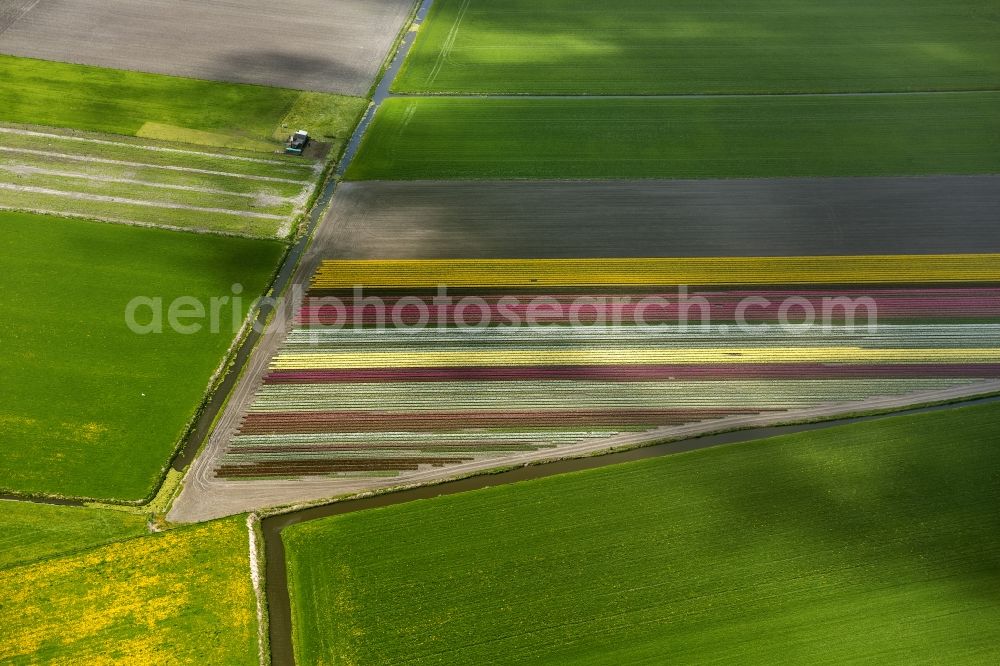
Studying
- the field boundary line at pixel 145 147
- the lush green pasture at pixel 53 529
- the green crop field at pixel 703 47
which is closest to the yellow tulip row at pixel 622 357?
the lush green pasture at pixel 53 529

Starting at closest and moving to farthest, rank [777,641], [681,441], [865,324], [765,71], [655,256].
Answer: [777,641] → [681,441] → [865,324] → [655,256] → [765,71]

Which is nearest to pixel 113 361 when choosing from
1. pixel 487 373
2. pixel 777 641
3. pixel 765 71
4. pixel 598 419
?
pixel 487 373

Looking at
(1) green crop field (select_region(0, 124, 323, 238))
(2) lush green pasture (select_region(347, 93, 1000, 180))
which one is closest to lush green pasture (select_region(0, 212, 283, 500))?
(1) green crop field (select_region(0, 124, 323, 238))

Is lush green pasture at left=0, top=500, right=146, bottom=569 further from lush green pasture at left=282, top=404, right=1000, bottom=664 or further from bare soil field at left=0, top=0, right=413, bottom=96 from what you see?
bare soil field at left=0, top=0, right=413, bottom=96

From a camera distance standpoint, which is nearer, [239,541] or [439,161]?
[239,541]

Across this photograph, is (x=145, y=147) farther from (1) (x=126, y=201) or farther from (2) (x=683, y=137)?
(2) (x=683, y=137)

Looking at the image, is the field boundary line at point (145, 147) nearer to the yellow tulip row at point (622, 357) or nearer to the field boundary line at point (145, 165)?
the field boundary line at point (145, 165)

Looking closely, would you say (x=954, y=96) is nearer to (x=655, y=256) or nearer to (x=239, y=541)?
(x=655, y=256)
